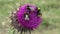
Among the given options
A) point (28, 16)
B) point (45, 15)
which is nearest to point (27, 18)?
point (28, 16)

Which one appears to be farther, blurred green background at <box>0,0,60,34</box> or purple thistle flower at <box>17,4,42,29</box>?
blurred green background at <box>0,0,60,34</box>

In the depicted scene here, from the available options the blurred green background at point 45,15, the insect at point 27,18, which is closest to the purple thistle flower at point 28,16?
the insect at point 27,18

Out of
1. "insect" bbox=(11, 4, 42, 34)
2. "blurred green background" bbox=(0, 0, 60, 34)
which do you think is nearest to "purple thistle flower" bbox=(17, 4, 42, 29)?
"insect" bbox=(11, 4, 42, 34)

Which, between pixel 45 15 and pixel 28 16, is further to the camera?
pixel 45 15

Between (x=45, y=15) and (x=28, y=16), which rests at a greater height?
(x=28, y=16)

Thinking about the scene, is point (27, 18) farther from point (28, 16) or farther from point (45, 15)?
point (45, 15)

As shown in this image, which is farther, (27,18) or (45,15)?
(45,15)

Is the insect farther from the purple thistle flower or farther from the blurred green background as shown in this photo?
the blurred green background

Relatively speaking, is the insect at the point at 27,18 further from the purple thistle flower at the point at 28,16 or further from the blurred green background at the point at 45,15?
the blurred green background at the point at 45,15

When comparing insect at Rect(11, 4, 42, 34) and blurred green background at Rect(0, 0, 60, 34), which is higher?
insect at Rect(11, 4, 42, 34)
